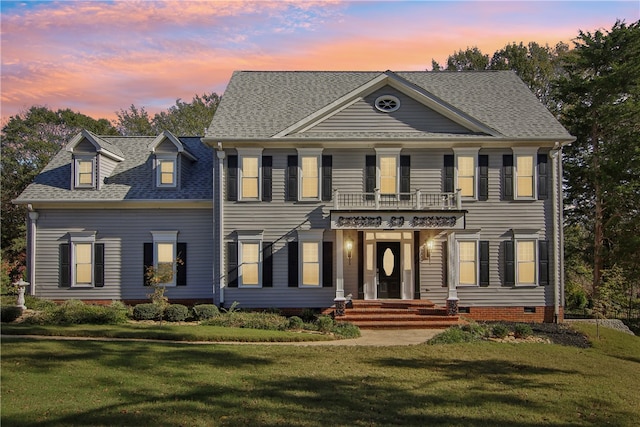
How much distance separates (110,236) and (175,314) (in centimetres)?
518

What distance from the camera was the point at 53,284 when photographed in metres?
22.0

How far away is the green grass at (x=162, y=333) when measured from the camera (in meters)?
15.3

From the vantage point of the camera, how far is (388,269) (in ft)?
71.1

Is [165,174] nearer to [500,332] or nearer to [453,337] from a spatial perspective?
[453,337]

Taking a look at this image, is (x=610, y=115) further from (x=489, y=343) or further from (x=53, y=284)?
(x=53, y=284)

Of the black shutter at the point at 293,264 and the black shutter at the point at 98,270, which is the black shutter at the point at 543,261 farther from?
the black shutter at the point at 98,270

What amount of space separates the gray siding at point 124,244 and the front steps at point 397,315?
639cm

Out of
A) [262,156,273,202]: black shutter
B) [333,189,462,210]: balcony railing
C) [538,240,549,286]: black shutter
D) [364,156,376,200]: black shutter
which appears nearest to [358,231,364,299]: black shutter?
[333,189,462,210]: balcony railing

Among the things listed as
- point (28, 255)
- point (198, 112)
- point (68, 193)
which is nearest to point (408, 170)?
point (68, 193)

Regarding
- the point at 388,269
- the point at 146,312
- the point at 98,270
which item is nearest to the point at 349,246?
the point at 388,269

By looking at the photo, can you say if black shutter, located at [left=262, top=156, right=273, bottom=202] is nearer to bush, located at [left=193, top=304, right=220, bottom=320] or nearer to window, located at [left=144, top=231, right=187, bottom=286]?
window, located at [left=144, top=231, right=187, bottom=286]

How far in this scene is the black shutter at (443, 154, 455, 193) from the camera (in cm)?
2150

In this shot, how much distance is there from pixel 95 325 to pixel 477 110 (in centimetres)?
1761

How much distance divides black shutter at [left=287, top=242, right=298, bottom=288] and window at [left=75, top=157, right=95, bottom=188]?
8.95 meters
